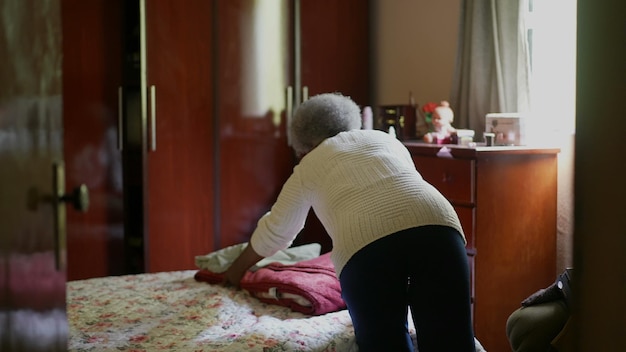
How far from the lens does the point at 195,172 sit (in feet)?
11.4

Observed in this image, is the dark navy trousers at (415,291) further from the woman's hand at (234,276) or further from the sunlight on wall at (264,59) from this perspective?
the sunlight on wall at (264,59)

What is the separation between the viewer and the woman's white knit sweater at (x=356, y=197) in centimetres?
183

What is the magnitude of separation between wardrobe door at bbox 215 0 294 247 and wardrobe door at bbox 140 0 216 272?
0.21 feet

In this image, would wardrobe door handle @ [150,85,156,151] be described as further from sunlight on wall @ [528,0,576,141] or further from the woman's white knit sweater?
sunlight on wall @ [528,0,576,141]

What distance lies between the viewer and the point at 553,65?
9.89ft

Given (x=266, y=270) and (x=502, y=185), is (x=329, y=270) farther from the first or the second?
(x=502, y=185)

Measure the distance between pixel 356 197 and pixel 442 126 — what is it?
1.23 meters

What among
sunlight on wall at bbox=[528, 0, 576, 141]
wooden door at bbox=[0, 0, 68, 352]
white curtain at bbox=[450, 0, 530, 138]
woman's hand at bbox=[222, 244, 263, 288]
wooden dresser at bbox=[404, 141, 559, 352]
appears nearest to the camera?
wooden door at bbox=[0, 0, 68, 352]

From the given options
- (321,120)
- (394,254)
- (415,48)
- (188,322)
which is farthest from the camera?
(415,48)

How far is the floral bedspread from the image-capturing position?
1.91 m

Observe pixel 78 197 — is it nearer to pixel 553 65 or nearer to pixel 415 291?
pixel 415 291

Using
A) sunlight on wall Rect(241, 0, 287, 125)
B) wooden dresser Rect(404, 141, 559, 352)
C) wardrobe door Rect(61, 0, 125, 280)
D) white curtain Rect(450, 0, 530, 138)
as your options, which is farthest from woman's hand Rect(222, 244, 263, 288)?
white curtain Rect(450, 0, 530, 138)

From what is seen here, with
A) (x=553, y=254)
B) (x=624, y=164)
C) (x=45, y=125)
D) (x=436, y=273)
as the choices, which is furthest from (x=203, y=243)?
(x=624, y=164)

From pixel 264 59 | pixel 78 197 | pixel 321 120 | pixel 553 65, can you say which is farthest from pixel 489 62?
pixel 78 197
